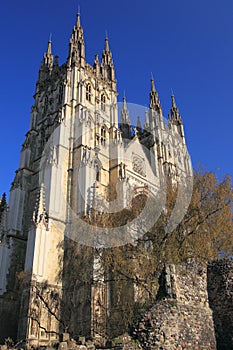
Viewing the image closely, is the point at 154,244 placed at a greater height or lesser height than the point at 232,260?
greater

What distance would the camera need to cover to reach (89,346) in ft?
25.7

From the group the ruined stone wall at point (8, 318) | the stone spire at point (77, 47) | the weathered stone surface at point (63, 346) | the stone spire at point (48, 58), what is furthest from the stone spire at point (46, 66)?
the weathered stone surface at point (63, 346)

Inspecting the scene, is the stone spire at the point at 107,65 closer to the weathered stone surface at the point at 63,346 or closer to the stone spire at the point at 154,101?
the stone spire at the point at 154,101

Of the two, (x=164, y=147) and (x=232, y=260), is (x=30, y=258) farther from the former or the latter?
(x=164, y=147)

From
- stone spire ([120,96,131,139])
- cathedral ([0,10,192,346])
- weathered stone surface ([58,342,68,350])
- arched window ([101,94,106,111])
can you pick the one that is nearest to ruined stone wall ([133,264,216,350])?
weathered stone surface ([58,342,68,350])

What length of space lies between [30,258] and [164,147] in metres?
18.7

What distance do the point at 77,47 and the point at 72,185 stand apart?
1547 centimetres

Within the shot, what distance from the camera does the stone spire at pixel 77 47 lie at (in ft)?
100

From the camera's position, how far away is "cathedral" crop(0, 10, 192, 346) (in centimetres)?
1670

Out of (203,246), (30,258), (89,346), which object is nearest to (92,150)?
(30,258)

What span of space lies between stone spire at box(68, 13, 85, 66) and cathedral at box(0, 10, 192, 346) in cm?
10

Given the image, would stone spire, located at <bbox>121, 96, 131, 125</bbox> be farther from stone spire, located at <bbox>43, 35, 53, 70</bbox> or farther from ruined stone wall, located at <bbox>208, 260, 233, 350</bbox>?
ruined stone wall, located at <bbox>208, 260, 233, 350</bbox>

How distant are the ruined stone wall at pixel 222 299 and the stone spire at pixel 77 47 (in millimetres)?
24462

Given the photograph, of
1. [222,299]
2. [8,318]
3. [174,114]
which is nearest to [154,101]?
[174,114]
